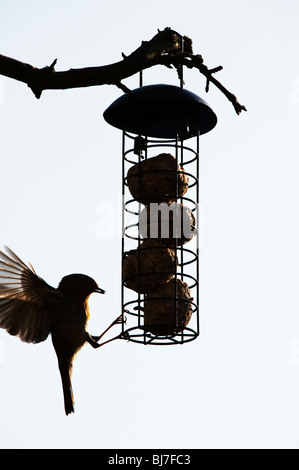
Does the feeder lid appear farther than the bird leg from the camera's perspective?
No

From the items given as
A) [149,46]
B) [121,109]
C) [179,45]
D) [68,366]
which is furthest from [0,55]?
[68,366]

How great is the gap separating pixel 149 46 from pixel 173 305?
175 cm

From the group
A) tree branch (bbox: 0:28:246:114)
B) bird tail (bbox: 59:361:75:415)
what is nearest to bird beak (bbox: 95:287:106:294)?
bird tail (bbox: 59:361:75:415)

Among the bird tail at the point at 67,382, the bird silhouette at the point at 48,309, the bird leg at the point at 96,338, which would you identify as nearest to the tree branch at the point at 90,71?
the bird silhouette at the point at 48,309

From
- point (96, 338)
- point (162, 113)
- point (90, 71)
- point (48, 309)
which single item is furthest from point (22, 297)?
point (90, 71)

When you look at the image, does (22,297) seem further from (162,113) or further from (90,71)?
(90,71)

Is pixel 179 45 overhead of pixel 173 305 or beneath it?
overhead

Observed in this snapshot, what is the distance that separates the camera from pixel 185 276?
5180 millimetres

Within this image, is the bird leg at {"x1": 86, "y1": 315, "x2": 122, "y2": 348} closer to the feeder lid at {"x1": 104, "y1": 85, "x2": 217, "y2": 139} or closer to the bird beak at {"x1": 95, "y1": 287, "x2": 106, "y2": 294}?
the bird beak at {"x1": 95, "y1": 287, "x2": 106, "y2": 294}

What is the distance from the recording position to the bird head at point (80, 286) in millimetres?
5156

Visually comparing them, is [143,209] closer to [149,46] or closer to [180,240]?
[180,240]

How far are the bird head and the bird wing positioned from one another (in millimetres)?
96

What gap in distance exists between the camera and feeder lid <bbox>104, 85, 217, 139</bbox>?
4770 mm

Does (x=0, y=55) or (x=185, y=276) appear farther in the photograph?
(x=185, y=276)
